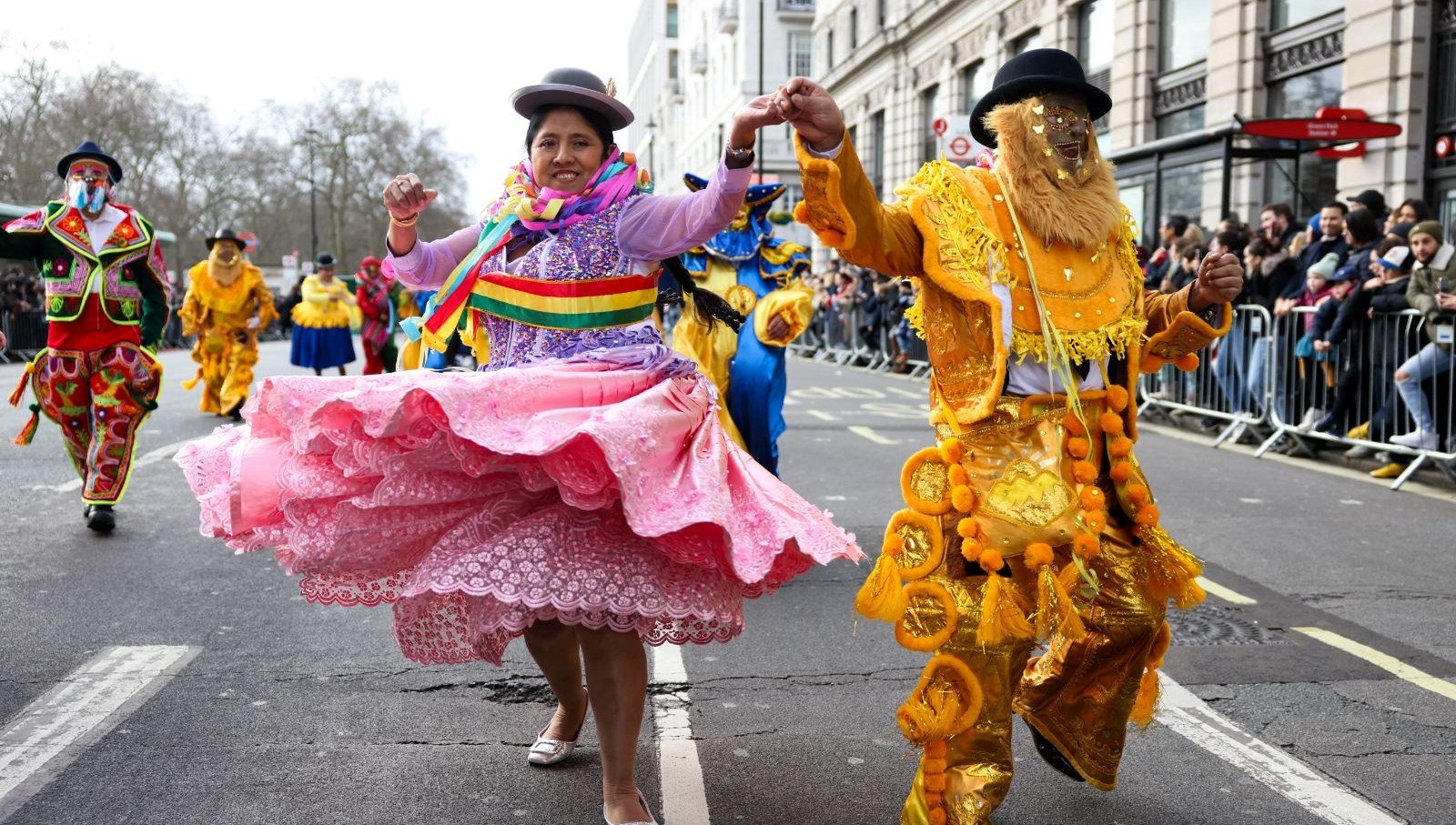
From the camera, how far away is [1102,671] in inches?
143

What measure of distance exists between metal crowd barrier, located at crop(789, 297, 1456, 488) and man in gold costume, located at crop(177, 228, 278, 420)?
7.54 m

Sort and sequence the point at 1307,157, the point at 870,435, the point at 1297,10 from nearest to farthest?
the point at 870,435
the point at 1307,157
the point at 1297,10

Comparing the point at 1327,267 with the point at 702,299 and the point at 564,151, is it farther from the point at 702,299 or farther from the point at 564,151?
the point at 564,151

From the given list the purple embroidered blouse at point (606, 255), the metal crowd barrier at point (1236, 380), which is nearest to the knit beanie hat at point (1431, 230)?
the metal crowd barrier at point (1236, 380)

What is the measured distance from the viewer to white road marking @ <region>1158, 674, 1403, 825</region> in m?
3.60

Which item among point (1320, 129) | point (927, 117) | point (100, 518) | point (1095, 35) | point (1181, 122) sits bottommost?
point (100, 518)

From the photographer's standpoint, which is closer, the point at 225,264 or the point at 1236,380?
the point at 1236,380

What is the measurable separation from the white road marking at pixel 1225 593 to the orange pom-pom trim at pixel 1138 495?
2.72m

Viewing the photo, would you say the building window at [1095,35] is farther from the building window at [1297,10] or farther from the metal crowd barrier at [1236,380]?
the metal crowd barrier at [1236,380]

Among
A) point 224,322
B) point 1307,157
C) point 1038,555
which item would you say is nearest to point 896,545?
point 1038,555

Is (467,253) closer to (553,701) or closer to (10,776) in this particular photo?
(553,701)

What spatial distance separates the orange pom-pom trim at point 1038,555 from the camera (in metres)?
3.32

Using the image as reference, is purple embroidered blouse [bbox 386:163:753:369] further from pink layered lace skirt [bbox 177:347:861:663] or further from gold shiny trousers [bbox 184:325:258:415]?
gold shiny trousers [bbox 184:325:258:415]

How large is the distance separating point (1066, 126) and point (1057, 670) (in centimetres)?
143
